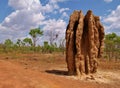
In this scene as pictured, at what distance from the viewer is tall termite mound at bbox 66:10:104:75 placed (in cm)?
1900

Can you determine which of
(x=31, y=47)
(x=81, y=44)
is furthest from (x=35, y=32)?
(x=81, y=44)

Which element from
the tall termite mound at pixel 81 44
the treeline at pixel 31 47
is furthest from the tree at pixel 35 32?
the tall termite mound at pixel 81 44

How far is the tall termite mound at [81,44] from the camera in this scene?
19.0 metres

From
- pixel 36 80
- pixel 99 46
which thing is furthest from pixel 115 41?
pixel 36 80

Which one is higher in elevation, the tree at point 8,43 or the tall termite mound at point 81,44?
the tree at point 8,43

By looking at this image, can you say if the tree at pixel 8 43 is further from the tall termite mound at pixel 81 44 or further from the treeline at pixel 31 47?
the tall termite mound at pixel 81 44

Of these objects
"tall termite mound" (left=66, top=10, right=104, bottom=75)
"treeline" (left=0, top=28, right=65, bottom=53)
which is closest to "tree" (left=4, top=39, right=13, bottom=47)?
"treeline" (left=0, top=28, right=65, bottom=53)

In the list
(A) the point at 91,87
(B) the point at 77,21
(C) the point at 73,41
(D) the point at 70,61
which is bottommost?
(A) the point at 91,87

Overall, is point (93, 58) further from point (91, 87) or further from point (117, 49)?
point (117, 49)

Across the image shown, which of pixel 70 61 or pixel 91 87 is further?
pixel 70 61

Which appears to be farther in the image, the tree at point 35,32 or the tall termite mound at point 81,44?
the tree at point 35,32

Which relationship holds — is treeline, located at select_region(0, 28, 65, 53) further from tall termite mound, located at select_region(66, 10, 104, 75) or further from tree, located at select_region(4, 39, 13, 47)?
tall termite mound, located at select_region(66, 10, 104, 75)

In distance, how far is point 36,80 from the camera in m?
11.2

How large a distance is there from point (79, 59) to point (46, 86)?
832 cm
